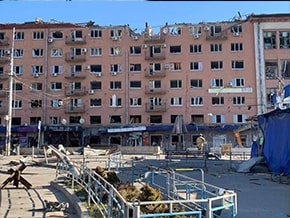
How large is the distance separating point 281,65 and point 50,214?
49.3m

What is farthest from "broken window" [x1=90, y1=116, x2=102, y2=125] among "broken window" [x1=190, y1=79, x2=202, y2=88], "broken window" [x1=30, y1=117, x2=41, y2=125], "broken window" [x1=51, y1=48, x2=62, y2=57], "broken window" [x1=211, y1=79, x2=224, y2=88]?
"broken window" [x1=211, y1=79, x2=224, y2=88]

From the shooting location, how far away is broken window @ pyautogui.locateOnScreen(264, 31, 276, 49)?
54.6 metres

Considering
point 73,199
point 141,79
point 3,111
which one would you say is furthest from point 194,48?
point 73,199

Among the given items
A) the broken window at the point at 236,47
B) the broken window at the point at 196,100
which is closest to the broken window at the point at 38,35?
the broken window at the point at 196,100

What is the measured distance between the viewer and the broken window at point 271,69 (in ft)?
176

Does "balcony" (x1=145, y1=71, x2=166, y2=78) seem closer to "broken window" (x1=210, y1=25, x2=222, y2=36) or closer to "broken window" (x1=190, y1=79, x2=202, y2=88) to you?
"broken window" (x1=190, y1=79, x2=202, y2=88)

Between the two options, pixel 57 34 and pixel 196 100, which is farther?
pixel 57 34

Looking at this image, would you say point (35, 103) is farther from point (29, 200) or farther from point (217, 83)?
point (29, 200)

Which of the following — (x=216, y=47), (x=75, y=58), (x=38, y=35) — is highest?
(x=38, y=35)

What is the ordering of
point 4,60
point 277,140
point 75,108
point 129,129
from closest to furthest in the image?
point 277,140
point 129,129
point 75,108
point 4,60

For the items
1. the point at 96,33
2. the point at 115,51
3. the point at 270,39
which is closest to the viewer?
the point at 270,39

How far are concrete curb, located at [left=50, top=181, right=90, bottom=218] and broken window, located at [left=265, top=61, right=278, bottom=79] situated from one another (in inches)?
1708

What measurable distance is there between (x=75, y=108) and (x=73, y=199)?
43.7 metres

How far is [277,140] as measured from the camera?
1892cm
